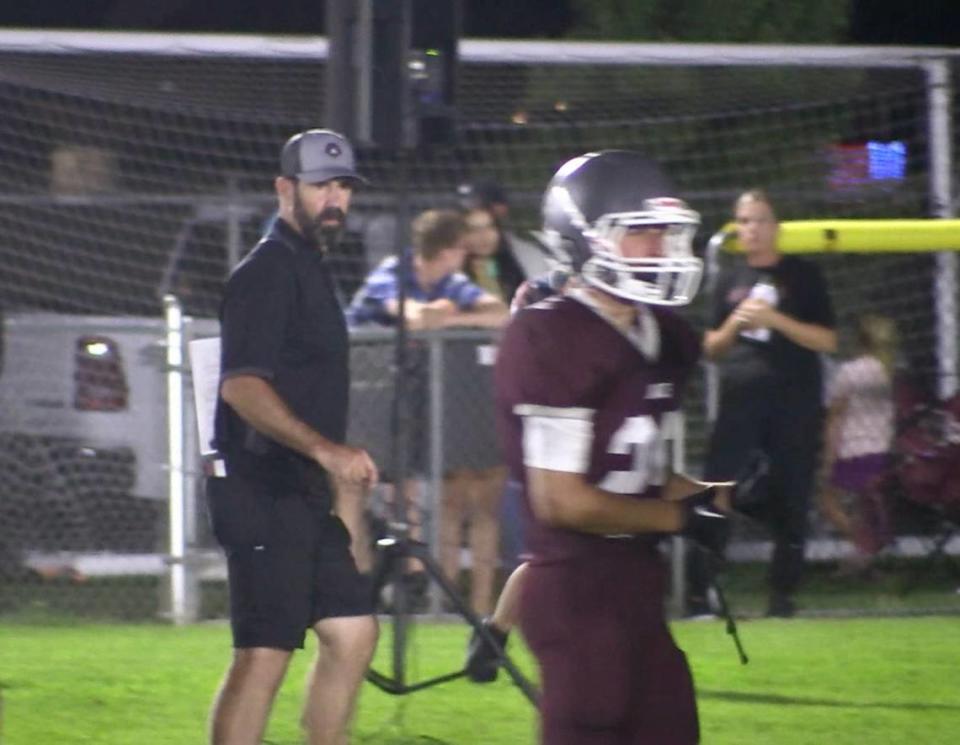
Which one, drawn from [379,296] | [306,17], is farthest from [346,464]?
[306,17]

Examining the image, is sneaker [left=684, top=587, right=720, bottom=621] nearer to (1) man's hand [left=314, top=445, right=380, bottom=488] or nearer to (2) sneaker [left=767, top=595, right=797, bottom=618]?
(2) sneaker [left=767, top=595, right=797, bottom=618]

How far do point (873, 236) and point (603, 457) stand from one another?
3.93 meters

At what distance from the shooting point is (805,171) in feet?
42.9

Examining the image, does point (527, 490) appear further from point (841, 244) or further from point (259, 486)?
point (841, 244)

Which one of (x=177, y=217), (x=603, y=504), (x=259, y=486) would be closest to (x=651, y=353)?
(x=603, y=504)

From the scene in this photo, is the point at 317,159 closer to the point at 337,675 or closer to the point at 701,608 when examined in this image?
the point at 337,675

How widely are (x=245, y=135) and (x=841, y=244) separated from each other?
6259 mm

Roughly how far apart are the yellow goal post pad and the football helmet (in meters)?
3.56

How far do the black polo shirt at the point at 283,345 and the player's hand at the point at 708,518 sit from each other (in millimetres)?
1556

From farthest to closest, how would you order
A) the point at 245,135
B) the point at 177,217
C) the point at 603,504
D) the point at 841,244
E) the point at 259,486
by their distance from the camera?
the point at 245,135 < the point at 177,217 < the point at 841,244 < the point at 259,486 < the point at 603,504

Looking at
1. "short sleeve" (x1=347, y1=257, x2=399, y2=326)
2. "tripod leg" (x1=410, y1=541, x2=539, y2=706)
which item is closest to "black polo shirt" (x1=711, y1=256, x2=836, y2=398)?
"short sleeve" (x1=347, y1=257, x2=399, y2=326)

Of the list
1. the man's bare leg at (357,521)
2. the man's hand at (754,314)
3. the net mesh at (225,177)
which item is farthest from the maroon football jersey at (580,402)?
the net mesh at (225,177)

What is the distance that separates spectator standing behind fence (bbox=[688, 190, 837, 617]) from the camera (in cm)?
951

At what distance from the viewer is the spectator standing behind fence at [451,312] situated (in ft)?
32.3
